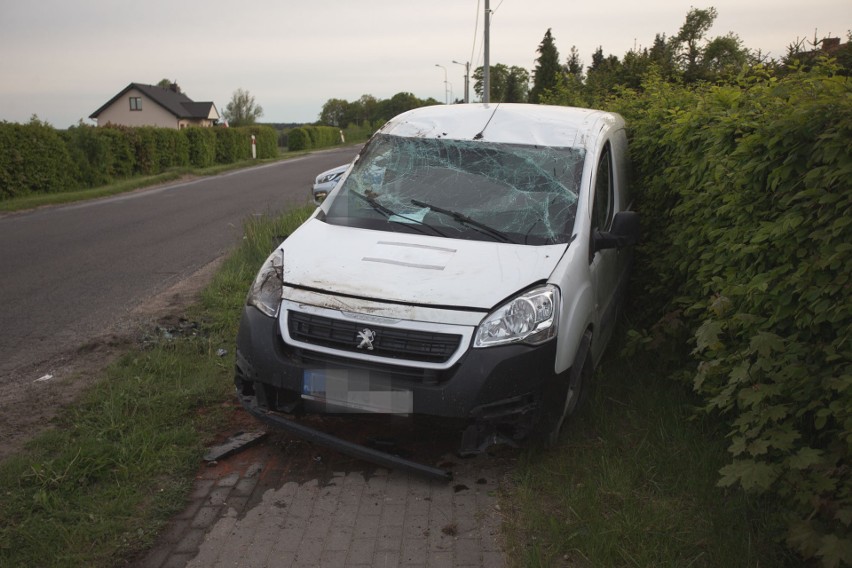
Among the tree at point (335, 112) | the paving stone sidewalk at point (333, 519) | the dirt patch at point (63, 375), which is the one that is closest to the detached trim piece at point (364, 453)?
the paving stone sidewalk at point (333, 519)

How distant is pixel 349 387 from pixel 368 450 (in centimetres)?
37

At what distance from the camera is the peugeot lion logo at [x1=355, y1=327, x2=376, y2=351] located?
3908 mm

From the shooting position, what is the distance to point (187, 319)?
6988 mm

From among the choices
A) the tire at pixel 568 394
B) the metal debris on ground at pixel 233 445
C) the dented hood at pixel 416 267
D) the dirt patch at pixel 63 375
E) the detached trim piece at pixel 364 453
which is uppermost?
the dented hood at pixel 416 267

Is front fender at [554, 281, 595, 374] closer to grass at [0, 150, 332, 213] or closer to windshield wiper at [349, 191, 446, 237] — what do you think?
windshield wiper at [349, 191, 446, 237]

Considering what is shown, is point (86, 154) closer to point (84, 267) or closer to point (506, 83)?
point (84, 267)

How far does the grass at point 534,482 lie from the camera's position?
11.0 ft

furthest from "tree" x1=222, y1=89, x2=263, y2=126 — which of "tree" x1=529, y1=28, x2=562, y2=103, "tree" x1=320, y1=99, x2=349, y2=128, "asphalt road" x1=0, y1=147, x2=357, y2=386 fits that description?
"asphalt road" x1=0, y1=147, x2=357, y2=386

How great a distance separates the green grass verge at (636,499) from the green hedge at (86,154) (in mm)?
19702

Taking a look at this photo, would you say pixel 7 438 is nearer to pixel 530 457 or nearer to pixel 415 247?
pixel 415 247

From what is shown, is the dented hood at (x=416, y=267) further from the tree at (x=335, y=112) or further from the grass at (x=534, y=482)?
the tree at (x=335, y=112)

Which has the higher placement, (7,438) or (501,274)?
(501,274)

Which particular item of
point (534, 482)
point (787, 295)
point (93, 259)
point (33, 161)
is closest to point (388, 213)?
point (534, 482)

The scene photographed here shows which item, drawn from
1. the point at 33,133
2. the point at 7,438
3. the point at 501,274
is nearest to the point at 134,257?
the point at 7,438
